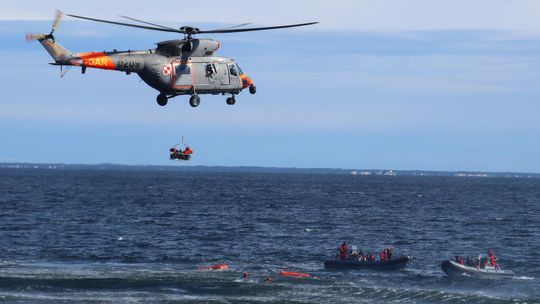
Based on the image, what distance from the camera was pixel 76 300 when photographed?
58.5 metres

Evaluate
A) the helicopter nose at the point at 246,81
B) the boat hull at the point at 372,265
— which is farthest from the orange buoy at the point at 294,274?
the helicopter nose at the point at 246,81

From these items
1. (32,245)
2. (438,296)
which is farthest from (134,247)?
(438,296)

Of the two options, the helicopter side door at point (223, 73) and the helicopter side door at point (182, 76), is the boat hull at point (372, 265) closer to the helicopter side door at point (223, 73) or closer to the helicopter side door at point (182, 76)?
the helicopter side door at point (223, 73)

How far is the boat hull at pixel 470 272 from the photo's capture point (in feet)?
228

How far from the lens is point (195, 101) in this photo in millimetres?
52781

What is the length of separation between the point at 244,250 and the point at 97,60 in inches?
1713

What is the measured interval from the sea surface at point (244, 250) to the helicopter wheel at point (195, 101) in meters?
13.5

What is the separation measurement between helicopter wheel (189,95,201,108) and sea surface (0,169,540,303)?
13.5 metres

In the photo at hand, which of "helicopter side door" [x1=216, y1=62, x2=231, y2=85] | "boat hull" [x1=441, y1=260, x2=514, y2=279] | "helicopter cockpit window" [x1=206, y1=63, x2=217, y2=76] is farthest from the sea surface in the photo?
"helicopter cockpit window" [x1=206, y1=63, x2=217, y2=76]

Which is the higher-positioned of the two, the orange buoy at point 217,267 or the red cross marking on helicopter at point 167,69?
the red cross marking on helicopter at point 167,69

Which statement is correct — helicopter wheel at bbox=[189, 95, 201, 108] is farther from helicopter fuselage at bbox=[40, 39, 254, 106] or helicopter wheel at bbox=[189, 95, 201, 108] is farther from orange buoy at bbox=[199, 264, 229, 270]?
orange buoy at bbox=[199, 264, 229, 270]

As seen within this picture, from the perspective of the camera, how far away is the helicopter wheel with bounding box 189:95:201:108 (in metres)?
52.6

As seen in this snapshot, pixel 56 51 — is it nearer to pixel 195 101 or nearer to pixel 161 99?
pixel 161 99

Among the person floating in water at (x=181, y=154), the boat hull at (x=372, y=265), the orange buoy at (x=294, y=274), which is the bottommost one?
the orange buoy at (x=294, y=274)
